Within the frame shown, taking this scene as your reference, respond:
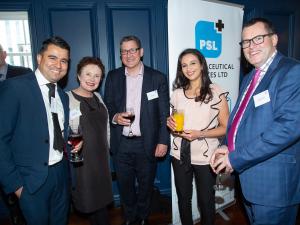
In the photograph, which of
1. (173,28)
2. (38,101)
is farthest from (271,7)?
(38,101)

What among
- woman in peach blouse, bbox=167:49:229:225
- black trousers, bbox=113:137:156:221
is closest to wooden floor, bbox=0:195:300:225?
black trousers, bbox=113:137:156:221

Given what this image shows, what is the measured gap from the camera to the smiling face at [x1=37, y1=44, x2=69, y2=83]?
171cm

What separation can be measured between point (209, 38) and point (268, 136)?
1.61 meters

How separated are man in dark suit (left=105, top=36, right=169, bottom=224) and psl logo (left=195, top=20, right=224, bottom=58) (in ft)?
1.85

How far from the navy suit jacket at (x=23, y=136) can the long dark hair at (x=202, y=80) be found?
1236 mm

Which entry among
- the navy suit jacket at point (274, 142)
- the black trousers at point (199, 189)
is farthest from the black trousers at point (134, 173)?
the navy suit jacket at point (274, 142)

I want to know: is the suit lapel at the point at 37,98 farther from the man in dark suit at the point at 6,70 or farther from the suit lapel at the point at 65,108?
the man in dark suit at the point at 6,70

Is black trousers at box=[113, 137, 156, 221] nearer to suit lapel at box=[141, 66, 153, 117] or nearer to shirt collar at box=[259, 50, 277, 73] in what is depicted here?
suit lapel at box=[141, 66, 153, 117]

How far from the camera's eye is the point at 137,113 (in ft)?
8.16

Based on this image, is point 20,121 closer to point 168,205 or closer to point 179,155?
point 179,155

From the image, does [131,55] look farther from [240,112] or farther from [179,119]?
[240,112]

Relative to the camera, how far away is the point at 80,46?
299cm

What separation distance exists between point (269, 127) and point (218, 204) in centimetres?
189

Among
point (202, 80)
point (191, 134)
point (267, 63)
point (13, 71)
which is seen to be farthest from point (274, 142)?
point (13, 71)
